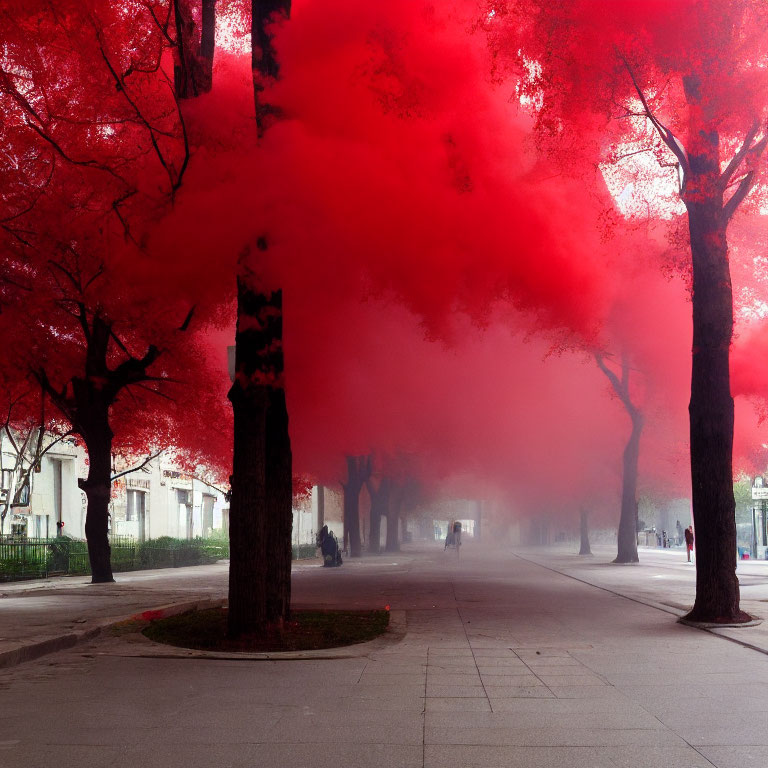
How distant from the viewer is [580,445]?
43719mm

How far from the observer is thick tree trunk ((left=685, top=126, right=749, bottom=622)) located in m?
12.6

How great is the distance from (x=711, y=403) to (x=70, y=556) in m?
19.3

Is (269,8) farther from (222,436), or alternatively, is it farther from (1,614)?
(222,436)

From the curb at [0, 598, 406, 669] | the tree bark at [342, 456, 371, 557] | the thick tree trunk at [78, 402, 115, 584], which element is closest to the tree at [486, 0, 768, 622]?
the curb at [0, 598, 406, 669]

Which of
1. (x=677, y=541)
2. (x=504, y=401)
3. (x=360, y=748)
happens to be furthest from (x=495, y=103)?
(x=677, y=541)

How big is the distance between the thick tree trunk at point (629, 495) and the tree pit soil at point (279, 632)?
18.3m

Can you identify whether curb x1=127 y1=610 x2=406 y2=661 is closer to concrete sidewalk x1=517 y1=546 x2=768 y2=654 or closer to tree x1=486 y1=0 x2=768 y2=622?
concrete sidewalk x1=517 y1=546 x2=768 y2=654

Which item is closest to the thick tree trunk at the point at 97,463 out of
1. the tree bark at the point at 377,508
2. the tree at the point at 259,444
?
the tree at the point at 259,444

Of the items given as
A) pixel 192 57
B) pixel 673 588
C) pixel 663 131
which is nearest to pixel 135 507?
pixel 673 588

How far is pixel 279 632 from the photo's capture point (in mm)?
10383

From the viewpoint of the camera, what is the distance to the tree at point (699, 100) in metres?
12.5

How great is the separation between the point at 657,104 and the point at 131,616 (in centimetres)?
1045

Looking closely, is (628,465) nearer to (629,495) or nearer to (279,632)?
(629,495)

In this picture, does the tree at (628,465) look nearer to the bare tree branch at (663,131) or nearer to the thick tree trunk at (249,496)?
the bare tree branch at (663,131)
